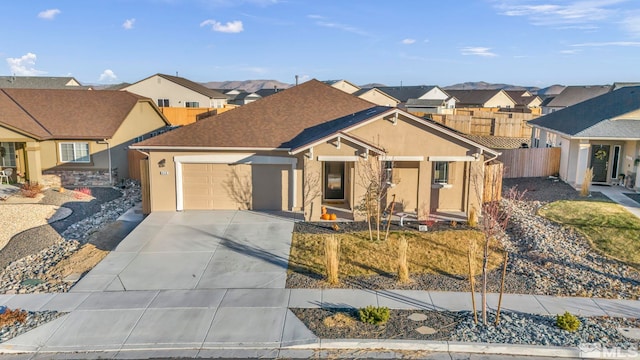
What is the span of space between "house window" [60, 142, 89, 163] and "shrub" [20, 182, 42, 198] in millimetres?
2614

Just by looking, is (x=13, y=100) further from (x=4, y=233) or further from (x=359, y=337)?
(x=359, y=337)

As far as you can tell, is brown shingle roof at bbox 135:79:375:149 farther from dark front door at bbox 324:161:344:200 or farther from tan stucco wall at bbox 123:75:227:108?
tan stucco wall at bbox 123:75:227:108

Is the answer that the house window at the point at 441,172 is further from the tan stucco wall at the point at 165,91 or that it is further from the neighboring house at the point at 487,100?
the neighboring house at the point at 487,100

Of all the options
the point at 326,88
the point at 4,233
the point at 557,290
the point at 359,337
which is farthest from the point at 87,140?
the point at 557,290

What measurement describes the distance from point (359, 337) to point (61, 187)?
2072 centimetres

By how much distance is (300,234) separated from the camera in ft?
54.4

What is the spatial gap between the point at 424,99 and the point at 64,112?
5160 centimetres

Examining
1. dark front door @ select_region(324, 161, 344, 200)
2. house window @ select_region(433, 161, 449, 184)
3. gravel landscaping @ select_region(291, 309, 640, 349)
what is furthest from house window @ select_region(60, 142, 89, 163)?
gravel landscaping @ select_region(291, 309, 640, 349)

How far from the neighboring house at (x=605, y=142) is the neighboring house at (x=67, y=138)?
75.6 ft

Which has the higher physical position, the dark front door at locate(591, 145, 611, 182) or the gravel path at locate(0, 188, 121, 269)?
the dark front door at locate(591, 145, 611, 182)

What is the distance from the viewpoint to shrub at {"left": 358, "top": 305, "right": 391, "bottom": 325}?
34.4 ft

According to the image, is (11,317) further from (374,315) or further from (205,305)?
(374,315)

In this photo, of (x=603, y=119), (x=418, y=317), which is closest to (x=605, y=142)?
(x=603, y=119)

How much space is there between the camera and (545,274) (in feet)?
44.3
